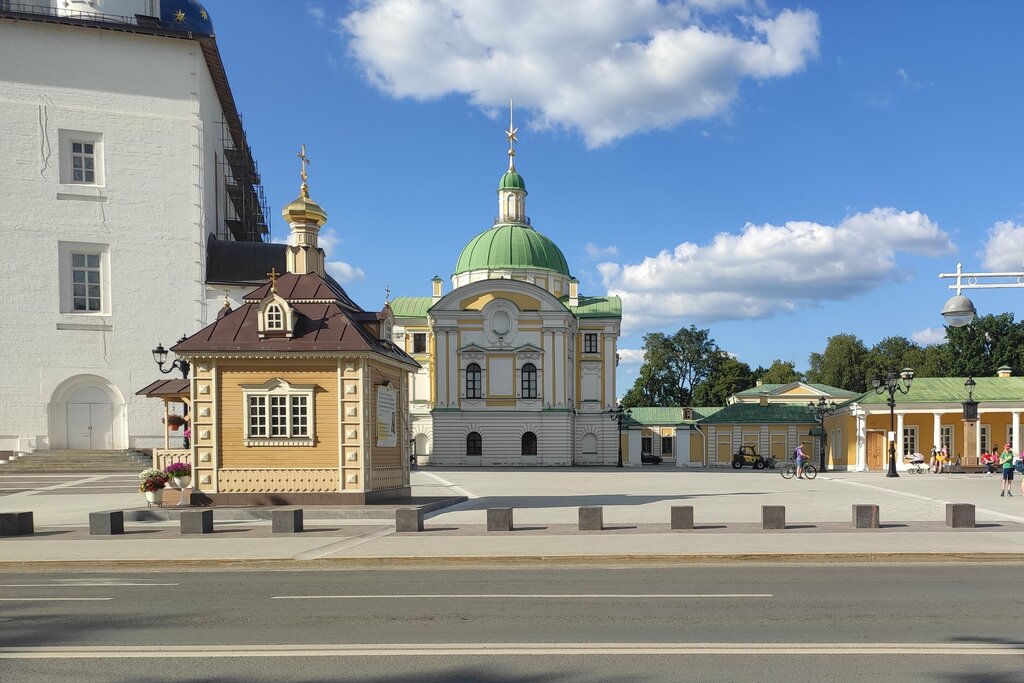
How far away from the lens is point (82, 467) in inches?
1451

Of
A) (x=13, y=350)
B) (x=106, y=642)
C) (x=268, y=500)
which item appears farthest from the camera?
(x=13, y=350)

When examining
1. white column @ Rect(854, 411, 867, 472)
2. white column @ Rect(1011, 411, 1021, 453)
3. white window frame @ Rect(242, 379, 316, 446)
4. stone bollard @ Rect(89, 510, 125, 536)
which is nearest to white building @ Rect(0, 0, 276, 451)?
white window frame @ Rect(242, 379, 316, 446)

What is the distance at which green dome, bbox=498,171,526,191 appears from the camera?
246ft

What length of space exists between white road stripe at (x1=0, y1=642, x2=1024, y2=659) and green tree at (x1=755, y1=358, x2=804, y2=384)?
99.6 metres

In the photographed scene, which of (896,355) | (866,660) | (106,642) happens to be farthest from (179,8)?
(896,355)

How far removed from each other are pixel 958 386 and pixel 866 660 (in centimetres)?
4793

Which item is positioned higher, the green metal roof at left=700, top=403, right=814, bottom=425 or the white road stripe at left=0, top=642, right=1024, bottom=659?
the white road stripe at left=0, top=642, right=1024, bottom=659

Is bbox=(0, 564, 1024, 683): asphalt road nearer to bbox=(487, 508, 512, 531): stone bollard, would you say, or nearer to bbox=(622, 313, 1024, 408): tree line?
bbox=(487, 508, 512, 531): stone bollard

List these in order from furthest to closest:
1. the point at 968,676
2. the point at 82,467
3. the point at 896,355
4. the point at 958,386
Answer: the point at 896,355
the point at 958,386
the point at 82,467
the point at 968,676

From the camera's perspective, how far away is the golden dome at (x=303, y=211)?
80.3ft

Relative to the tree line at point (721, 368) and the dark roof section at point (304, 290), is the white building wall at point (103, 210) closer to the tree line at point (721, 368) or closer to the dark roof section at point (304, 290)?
the dark roof section at point (304, 290)

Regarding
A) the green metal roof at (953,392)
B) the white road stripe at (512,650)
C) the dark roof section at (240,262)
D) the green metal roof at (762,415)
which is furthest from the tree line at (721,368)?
the white road stripe at (512,650)

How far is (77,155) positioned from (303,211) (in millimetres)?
23904

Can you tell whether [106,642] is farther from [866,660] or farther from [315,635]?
[866,660]
